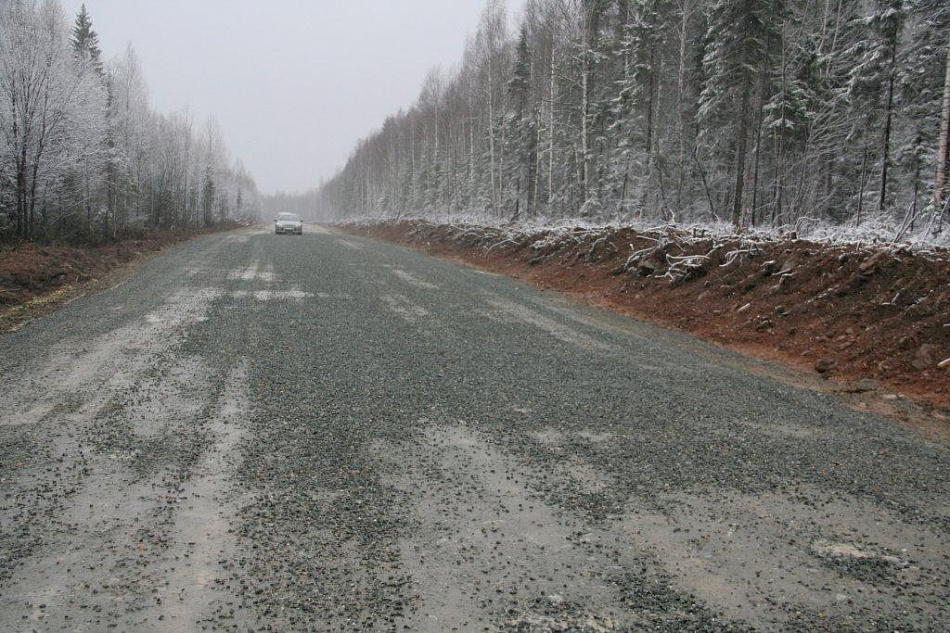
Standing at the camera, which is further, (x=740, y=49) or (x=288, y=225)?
(x=288, y=225)

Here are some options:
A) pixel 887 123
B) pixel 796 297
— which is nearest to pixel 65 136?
pixel 796 297

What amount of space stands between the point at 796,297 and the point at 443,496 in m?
7.95

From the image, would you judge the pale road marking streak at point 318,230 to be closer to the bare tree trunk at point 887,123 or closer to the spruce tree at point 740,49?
the spruce tree at point 740,49

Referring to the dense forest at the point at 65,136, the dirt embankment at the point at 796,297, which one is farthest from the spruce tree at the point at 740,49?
the dense forest at the point at 65,136

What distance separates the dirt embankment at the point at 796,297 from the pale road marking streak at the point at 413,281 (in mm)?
3686

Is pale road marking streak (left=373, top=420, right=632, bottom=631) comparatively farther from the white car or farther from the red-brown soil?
the white car

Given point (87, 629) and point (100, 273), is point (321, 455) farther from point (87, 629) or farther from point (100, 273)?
point (100, 273)

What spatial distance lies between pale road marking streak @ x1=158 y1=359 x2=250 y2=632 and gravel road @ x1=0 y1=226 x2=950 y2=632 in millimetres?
15

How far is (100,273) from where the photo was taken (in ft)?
43.1

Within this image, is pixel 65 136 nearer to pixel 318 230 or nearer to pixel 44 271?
pixel 44 271

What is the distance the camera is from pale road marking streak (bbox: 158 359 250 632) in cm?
221

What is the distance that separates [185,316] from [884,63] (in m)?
24.5

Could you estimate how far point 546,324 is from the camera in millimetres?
8656

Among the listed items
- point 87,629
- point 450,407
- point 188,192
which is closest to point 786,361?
point 450,407
